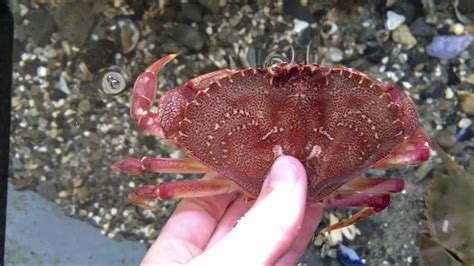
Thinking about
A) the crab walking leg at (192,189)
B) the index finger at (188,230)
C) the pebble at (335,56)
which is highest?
the pebble at (335,56)

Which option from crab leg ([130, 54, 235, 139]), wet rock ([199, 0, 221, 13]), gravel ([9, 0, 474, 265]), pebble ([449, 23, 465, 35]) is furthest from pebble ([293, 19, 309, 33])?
crab leg ([130, 54, 235, 139])

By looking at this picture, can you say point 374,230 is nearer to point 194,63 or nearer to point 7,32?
point 194,63

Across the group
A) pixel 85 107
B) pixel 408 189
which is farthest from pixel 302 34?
pixel 85 107

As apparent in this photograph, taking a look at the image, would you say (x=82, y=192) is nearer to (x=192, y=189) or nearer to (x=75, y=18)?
(x=75, y=18)

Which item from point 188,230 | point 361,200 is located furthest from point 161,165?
point 361,200

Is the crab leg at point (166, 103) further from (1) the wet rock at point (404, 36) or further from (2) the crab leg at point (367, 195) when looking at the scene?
(1) the wet rock at point (404, 36)

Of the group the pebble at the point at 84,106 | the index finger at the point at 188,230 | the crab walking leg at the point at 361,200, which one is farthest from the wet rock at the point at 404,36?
the pebble at the point at 84,106
